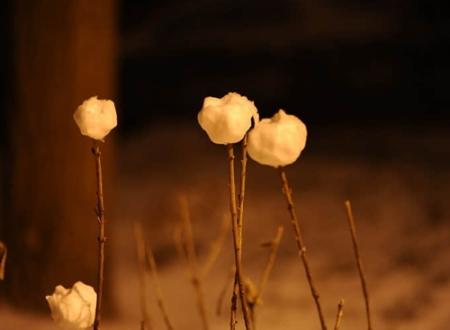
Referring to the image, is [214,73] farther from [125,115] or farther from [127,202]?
[127,202]

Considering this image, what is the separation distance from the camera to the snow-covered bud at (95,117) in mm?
1218

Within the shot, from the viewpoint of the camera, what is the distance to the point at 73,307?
4.11 feet

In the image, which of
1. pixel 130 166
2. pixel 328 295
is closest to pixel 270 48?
pixel 130 166

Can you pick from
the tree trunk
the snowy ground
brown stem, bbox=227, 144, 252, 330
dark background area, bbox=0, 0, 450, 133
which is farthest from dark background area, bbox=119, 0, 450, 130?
brown stem, bbox=227, 144, 252, 330

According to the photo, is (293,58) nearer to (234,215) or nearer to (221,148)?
(221,148)

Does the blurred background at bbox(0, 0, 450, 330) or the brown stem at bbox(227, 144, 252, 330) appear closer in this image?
the brown stem at bbox(227, 144, 252, 330)

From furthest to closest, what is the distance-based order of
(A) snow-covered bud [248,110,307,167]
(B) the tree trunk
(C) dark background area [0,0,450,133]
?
Answer: (C) dark background area [0,0,450,133] < (B) the tree trunk < (A) snow-covered bud [248,110,307,167]

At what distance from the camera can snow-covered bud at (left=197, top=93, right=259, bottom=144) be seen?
1176 mm

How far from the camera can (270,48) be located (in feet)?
21.0

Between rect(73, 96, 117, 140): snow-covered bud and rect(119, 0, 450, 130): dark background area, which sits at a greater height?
rect(119, 0, 450, 130): dark background area

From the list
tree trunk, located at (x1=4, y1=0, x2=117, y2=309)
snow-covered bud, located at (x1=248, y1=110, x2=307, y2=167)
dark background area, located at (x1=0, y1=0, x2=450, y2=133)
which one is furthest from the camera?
dark background area, located at (x1=0, y1=0, x2=450, y2=133)

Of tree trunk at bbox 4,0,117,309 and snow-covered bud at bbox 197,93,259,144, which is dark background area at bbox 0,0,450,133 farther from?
snow-covered bud at bbox 197,93,259,144

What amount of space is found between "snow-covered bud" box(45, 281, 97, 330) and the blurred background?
139 centimetres

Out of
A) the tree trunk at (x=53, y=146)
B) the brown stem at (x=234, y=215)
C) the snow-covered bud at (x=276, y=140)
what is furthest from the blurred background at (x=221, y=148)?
the snow-covered bud at (x=276, y=140)
